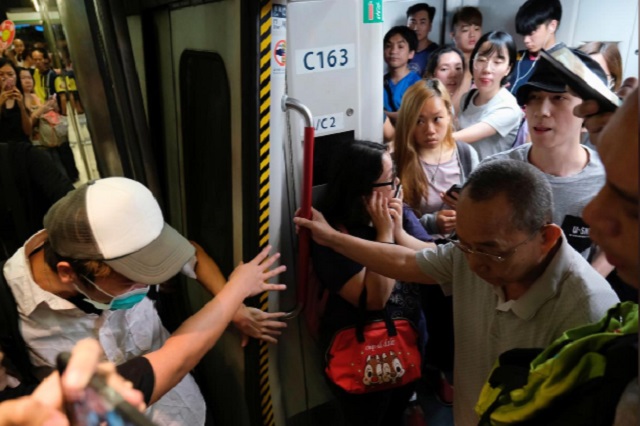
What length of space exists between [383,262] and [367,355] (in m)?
0.48

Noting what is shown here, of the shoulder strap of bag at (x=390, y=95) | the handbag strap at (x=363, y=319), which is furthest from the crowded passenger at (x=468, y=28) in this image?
the handbag strap at (x=363, y=319)

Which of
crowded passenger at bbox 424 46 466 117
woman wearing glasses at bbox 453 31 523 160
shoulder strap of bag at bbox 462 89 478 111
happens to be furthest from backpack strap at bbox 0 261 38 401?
crowded passenger at bbox 424 46 466 117

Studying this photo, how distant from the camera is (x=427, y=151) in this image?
2.99 metres

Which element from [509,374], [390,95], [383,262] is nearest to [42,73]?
[383,262]

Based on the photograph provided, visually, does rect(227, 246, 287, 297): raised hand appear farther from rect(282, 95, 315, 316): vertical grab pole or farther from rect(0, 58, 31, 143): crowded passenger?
rect(0, 58, 31, 143): crowded passenger

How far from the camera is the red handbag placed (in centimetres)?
225

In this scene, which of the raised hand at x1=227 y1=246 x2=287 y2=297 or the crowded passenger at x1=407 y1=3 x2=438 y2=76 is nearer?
the raised hand at x1=227 y1=246 x2=287 y2=297

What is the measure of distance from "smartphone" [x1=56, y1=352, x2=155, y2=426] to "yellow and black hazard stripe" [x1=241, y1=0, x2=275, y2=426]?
1203 mm

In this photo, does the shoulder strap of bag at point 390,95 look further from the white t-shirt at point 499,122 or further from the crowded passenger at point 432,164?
the crowded passenger at point 432,164

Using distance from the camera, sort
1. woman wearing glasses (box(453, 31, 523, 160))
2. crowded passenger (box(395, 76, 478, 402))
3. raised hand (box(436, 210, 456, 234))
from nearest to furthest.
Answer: raised hand (box(436, 210, 456, 234)) < crowded passenger (box(395, 76, 478, 402)) < woman wearing glasses (box(453, 31, 523, 160))

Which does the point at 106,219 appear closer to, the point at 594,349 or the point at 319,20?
the point at 319,20

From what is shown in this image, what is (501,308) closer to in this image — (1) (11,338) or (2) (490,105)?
(1) (11,338)

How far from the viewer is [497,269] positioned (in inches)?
61.9

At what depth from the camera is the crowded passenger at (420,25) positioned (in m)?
5.03
